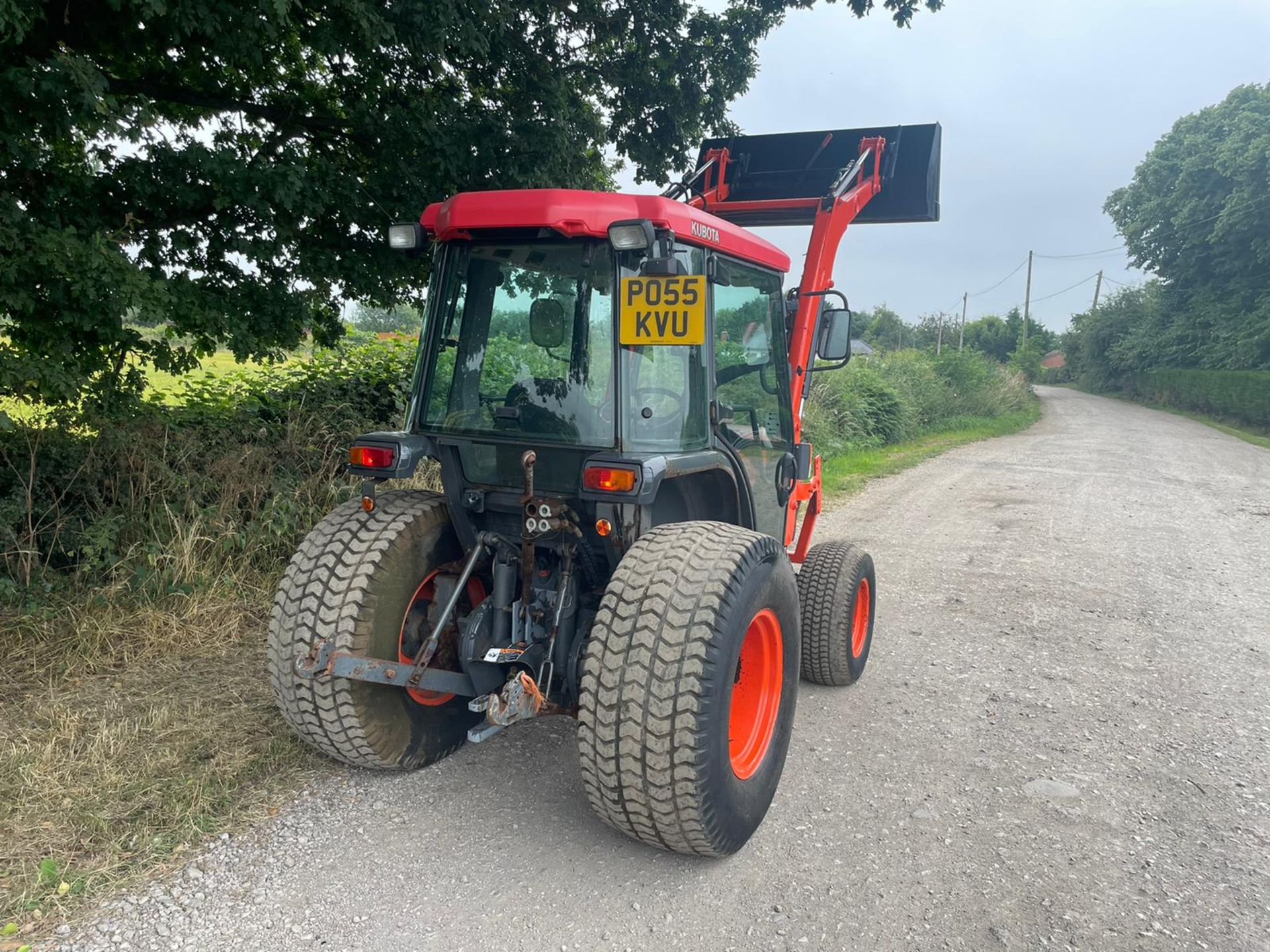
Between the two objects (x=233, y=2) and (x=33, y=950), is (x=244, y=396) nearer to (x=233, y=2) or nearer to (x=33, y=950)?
(x=233, y=2)

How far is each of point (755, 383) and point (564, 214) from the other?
1.37 m

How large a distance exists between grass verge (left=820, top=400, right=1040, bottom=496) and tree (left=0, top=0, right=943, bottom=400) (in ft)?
14.2

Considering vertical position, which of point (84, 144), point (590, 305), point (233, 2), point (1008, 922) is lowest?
point (1008, 922)

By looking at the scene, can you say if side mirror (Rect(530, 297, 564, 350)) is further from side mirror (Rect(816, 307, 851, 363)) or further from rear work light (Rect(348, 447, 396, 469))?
side mirror (Rect(816, 307, 851, 363))

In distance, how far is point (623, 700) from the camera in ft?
8.86

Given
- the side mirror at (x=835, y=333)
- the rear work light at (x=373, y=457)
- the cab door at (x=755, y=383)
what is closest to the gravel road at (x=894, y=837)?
the cab door at (x=755, y=383)

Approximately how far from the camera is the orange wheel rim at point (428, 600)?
336 centimetres

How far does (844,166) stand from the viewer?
591 centimetres

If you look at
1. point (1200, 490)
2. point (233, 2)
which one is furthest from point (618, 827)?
point (1200, 490)

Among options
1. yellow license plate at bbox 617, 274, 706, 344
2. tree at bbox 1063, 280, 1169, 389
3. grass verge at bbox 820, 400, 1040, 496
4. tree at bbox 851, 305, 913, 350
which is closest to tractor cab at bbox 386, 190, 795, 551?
yellow license plate at bbox 617, 274, 706, 344

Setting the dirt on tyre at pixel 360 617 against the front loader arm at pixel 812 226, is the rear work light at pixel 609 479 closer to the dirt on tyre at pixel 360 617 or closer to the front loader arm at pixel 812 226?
the dirt on tyre at pixel 360 617

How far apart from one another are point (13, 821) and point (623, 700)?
2.22 m

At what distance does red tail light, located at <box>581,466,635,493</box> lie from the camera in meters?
2.90

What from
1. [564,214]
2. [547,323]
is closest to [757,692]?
[547,323]
